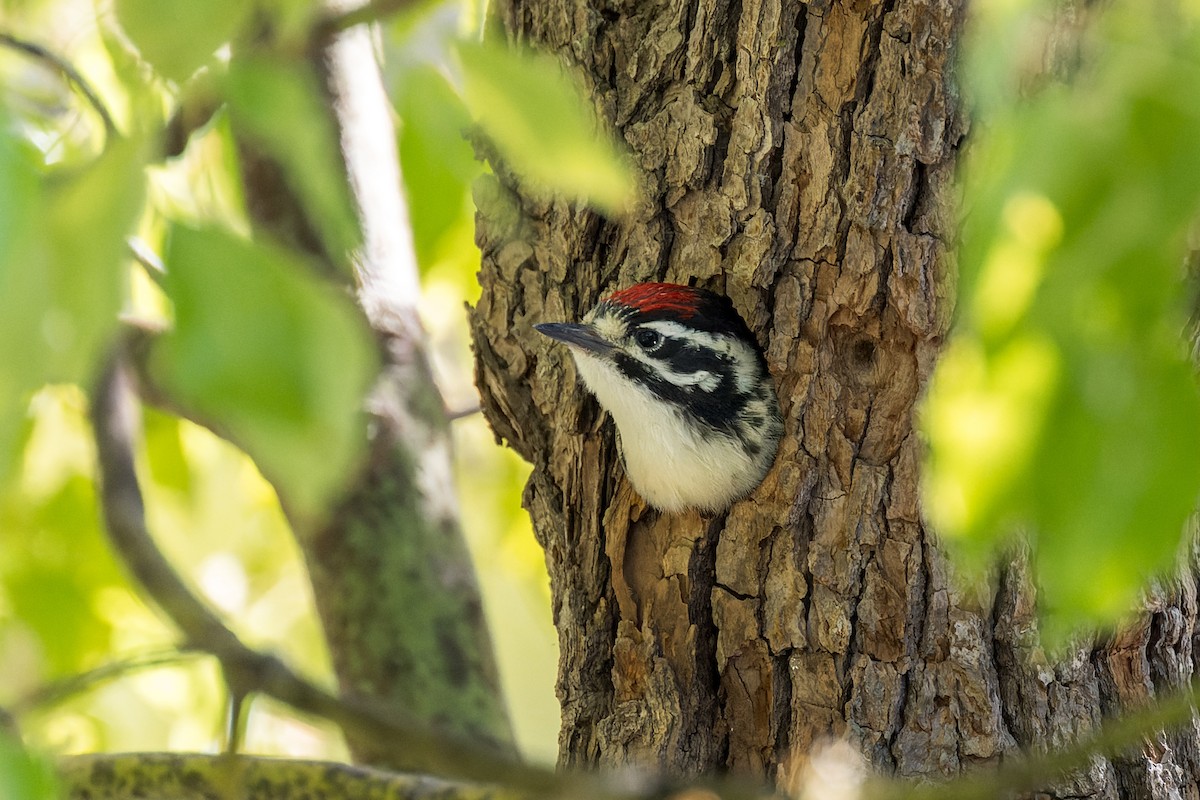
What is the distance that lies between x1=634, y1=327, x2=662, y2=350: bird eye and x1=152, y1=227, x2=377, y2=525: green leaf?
183cm

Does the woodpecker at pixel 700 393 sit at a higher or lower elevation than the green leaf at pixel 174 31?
higher

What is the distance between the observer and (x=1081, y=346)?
33.2 inches

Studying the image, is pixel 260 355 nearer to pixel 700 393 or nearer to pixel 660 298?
pixel 660 298

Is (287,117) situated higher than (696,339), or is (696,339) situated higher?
(696,339)

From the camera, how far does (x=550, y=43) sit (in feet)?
10.1

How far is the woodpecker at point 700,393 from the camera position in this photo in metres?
2.91

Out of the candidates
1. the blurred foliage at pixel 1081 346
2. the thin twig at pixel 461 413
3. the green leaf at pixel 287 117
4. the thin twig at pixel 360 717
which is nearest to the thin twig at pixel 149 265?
the green leaf at pixel 287 117

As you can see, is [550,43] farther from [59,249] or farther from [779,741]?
[59,249]

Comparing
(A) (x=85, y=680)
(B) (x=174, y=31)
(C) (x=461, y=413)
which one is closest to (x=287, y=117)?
(B) (x=174, y=31)

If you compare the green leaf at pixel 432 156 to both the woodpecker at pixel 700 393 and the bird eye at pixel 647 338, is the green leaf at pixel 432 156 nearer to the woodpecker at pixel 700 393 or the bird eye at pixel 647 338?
the woodpecker at pixel 700 393

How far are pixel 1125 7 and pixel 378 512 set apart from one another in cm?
324

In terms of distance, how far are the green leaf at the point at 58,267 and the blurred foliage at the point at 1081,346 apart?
2.35 ft

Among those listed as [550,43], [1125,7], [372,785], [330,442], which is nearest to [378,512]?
[550,43]

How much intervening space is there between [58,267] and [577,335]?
1.87 meters
